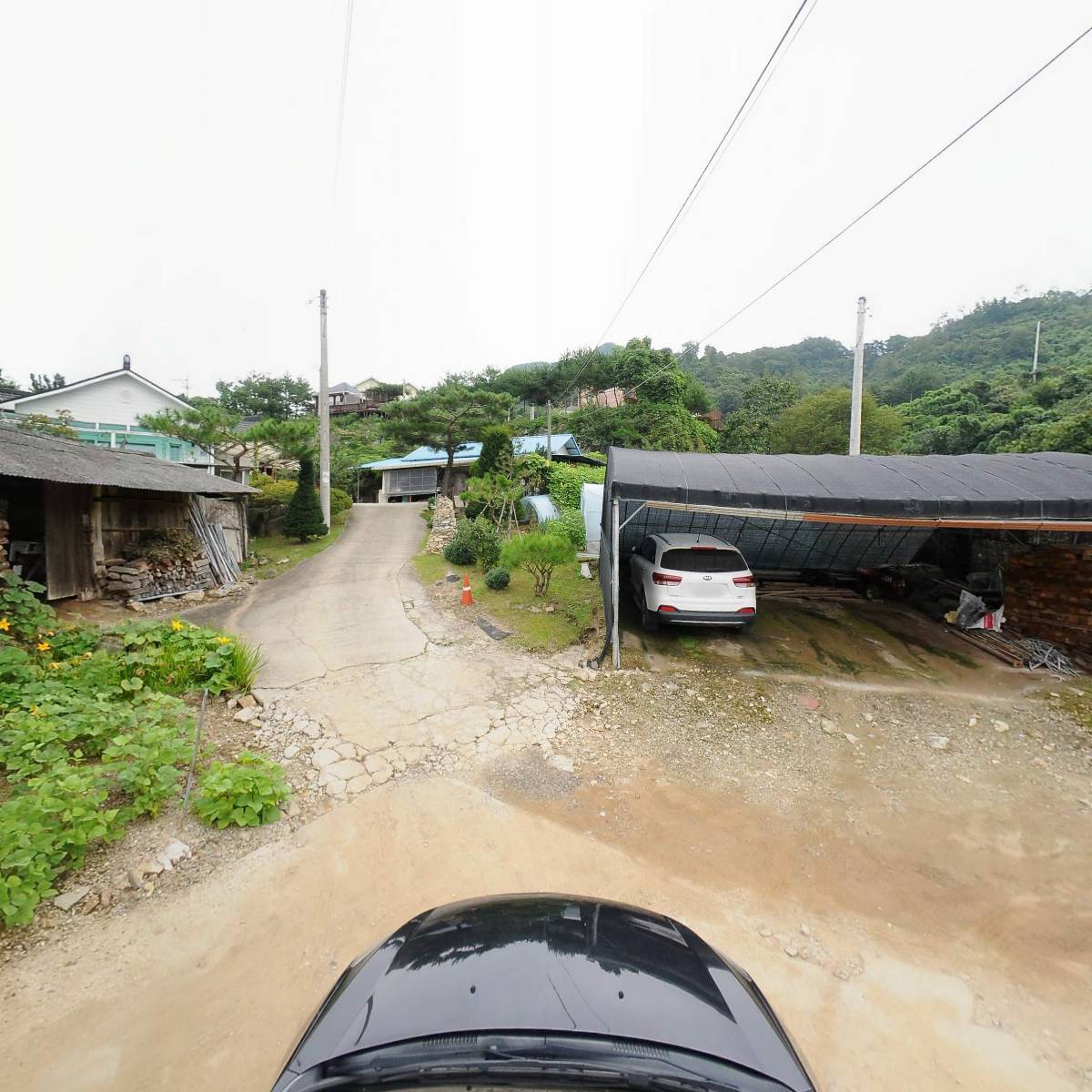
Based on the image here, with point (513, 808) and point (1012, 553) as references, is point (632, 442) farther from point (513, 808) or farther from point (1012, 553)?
→ point (513, 808)

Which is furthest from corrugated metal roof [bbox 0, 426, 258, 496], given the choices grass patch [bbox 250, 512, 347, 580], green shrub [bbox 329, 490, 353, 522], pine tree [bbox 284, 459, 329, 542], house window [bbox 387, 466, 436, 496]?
house window [bbox 387, 466, 436, 496]

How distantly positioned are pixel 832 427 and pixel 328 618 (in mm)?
26885

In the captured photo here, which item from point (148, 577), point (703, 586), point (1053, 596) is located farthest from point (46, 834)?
point (1053, 596)

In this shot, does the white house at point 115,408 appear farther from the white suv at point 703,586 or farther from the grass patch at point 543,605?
the white suv at point 703,586

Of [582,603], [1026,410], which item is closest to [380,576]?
[582,603]

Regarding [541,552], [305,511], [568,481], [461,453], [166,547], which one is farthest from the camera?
[461,453]

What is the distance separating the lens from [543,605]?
8586mm

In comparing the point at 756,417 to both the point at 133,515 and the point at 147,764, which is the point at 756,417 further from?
the point at 147,764

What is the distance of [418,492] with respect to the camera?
2800cm

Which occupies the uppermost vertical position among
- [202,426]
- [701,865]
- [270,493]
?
[202,426]

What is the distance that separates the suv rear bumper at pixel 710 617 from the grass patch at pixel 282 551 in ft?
32.7

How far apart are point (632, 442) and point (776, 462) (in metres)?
20.0

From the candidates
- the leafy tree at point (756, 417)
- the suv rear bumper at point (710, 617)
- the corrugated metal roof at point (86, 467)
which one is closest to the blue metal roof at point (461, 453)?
A: the leafy tree at point (756, 417)

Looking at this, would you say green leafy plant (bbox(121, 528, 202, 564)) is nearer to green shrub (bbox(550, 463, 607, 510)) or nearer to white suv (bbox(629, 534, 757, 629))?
white suv (bbox(629, 534, 757, 629))
